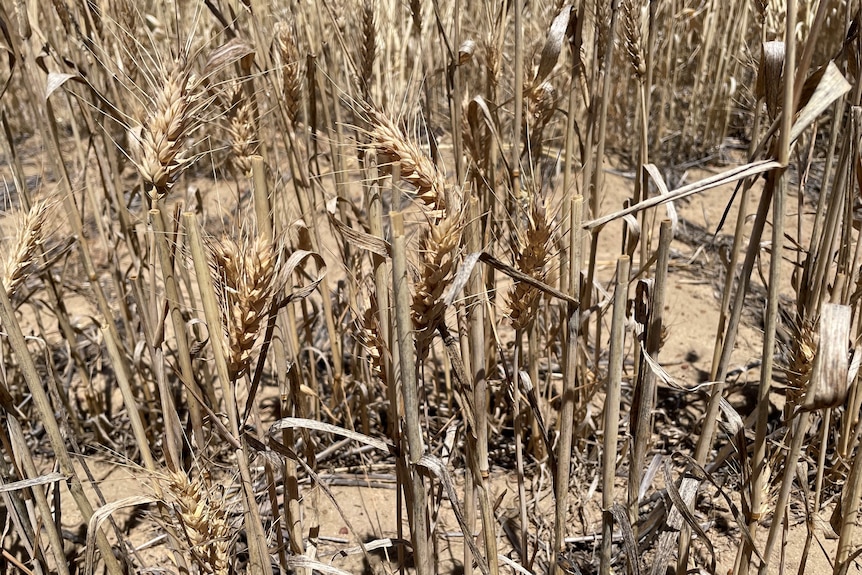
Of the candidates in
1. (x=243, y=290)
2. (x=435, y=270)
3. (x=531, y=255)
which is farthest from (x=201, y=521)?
(x=531, y=255)

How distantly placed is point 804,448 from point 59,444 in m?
1.67

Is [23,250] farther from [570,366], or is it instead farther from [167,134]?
[570,366]

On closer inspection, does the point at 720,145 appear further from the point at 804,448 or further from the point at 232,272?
the point at 232,272

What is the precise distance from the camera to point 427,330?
873 millimetres

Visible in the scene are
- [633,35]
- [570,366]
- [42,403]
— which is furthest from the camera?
[633,35]

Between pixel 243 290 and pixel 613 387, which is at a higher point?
pixel 243 290

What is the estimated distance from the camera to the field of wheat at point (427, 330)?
2.92 ft

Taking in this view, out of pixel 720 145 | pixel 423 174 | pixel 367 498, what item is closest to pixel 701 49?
pixel 720 145

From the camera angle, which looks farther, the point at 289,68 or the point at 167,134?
the point at 289,68

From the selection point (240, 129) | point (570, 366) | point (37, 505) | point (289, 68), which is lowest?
point (37, 505)

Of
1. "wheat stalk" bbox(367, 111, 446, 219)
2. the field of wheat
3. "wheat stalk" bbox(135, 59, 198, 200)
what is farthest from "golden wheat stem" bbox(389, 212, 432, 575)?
"wheat stalk" bbox(135, 59, 198, 200)

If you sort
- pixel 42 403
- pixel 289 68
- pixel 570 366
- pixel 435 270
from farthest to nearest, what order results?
1. pixel 289 68
2. pixel 570 366
3. pixel 42 403
4. pixel 435 270

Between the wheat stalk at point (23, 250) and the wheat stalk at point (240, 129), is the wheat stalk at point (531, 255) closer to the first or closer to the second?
the wheat stalk at point (240, 129)

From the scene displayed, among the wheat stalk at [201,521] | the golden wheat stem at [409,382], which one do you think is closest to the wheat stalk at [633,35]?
the golden wheat stem at [409,382]
